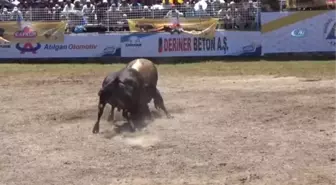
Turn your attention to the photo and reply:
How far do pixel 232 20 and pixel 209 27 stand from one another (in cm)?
96

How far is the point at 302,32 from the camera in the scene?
24.2 metres

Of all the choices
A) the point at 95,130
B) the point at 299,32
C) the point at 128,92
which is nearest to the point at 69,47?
the point at 299,32

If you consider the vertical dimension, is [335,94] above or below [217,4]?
below

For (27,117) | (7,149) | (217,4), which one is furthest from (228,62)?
(7,149)

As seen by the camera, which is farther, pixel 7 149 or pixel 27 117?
pixel 27 117

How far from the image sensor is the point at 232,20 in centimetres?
2509

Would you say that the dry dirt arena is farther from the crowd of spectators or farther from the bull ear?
the crowd of spectators

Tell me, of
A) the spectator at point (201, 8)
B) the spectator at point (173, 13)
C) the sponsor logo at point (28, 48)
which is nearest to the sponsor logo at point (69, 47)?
the sponsor logo at point (28, 48)

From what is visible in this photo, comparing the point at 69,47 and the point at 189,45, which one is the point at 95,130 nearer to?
the point at 189,45

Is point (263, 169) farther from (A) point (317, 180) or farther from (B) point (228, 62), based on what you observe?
(B) point (228, 62)

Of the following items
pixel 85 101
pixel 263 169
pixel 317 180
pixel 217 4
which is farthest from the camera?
pixel 217 4

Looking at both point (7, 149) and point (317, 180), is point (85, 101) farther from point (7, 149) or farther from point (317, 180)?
point (317, 180)

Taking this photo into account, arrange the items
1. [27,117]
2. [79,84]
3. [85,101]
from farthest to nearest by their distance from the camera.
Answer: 1. [79,84]
2. [85,101]
3. [27,117]

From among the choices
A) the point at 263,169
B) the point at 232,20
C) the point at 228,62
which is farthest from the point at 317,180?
the point at 232,20
